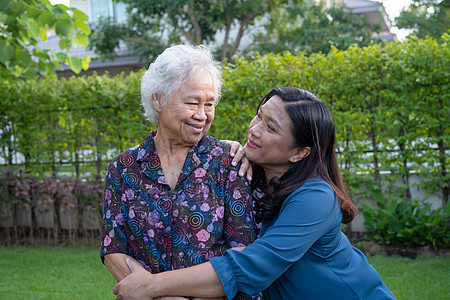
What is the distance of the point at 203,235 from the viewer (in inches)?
83.9

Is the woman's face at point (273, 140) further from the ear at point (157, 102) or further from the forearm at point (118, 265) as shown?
the forearm at point (118, 265)

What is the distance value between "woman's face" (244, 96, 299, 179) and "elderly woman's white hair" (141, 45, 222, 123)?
0.30 metres

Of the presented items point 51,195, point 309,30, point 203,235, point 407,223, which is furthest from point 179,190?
point 309,30

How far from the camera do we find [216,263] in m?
1.93

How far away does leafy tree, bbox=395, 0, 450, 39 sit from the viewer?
20328 mm

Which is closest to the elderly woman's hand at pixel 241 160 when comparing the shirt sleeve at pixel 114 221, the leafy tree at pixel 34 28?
the shirt sleeve at pixel 114 221

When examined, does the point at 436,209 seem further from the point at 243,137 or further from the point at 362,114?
the point at 243,137

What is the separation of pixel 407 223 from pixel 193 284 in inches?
180

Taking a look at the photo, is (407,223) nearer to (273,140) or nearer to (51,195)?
(273,140)

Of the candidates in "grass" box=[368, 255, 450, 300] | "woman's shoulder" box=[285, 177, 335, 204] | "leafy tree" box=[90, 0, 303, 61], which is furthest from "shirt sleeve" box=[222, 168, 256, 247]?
"leafy tree" box=[90, 0, 303, 61]

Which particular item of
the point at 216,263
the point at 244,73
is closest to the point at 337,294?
the point at 216,263

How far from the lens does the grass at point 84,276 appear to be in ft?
15.7

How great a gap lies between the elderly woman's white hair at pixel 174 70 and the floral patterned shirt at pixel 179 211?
33 cm

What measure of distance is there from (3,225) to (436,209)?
6.78 m
